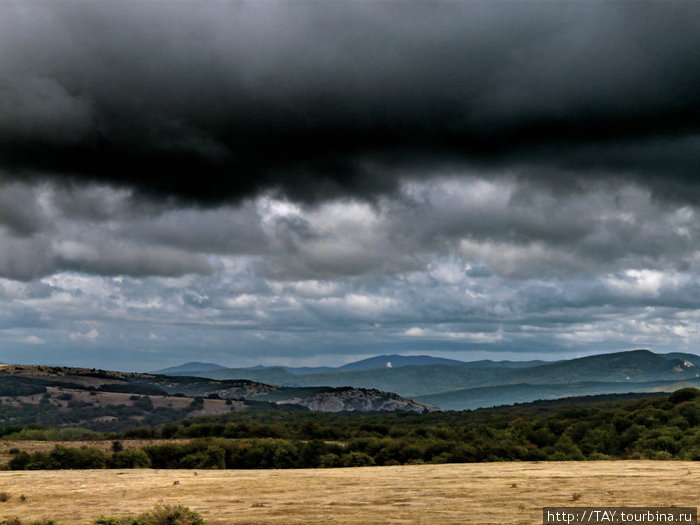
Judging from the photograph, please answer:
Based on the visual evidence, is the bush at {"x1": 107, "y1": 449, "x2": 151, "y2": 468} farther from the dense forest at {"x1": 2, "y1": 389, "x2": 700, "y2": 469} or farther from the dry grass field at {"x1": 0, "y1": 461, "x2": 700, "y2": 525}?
the dry grass field at {"x1": 0, "y1": 461, "x2": 700, "y2": 525}

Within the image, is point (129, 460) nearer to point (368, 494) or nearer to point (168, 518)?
point (368, 494)

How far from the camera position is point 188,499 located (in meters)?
26.7

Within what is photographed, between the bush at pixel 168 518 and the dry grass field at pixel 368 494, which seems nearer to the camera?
the bush at pixel 168 518

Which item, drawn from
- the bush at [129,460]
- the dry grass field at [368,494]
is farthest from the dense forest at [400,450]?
the dry grass field at [368,494]

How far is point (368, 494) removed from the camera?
25.9 metres

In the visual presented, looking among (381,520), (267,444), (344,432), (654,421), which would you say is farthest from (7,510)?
(654,421)

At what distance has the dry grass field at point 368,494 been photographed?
2134cm

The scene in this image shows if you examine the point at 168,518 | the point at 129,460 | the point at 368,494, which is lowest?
the point at 129,460

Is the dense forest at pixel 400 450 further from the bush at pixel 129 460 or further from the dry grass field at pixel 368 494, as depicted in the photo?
the dry grass field at pixel 368 494

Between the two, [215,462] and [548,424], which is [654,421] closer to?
[548,424]

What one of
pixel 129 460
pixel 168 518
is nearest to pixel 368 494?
pixel 168 518

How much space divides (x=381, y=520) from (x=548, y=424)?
63735mm

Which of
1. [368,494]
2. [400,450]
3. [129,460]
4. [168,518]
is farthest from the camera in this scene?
[400,450]

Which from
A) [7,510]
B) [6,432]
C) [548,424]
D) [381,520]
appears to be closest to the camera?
[381,520]
